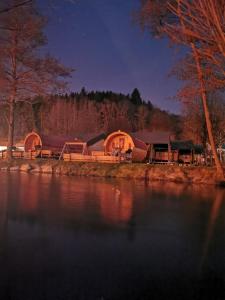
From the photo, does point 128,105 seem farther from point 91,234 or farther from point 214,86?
point 91,234

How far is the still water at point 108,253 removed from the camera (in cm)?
450

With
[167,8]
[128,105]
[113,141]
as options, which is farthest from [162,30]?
[128,105]

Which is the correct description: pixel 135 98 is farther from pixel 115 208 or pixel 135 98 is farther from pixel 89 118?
pixel 115 208

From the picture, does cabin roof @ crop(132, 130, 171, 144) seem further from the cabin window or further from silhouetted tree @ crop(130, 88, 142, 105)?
silhouetted tree @ crop(130, 88, 142, 105)

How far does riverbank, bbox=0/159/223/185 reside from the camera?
23.4 m

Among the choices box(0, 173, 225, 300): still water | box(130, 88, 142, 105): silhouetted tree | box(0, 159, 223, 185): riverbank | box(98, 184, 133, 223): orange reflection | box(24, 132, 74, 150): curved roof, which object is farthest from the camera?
box(130, 88, 142, 105): silhouetted tree

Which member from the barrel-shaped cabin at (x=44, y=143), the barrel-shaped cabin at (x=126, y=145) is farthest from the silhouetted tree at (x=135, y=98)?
the barrel-shaped cabin at (x=126, y=145)

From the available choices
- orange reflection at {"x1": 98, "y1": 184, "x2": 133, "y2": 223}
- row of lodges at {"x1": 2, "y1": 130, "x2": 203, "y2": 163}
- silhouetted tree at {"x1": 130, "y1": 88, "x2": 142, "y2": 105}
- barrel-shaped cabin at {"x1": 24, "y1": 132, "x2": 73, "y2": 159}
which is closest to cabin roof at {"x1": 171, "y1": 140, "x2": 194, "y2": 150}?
row of lodges at {"x1": 2, "y1": 130, "x2": 203, "y2": 163}

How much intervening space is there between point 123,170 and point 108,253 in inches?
789

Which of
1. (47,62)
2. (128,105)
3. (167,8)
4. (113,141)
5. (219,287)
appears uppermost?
(128,105)

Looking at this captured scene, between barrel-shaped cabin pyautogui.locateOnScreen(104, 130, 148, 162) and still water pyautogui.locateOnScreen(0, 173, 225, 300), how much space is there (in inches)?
1082

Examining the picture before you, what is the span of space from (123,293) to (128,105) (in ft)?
269

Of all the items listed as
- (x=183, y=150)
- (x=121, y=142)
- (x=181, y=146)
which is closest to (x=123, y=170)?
(x=121, y=142)

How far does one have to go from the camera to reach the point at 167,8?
13250 millimetres
